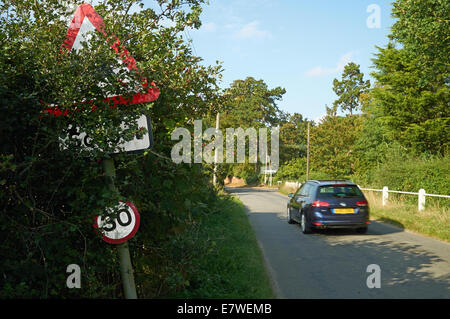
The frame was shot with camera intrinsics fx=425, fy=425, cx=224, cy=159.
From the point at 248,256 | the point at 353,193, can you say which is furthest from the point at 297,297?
the point at 353,193

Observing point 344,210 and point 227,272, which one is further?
point 344,210

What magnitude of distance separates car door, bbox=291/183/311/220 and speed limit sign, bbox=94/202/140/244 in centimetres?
1036

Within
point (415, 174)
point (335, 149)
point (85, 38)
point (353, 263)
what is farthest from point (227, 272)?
point (335, 149)

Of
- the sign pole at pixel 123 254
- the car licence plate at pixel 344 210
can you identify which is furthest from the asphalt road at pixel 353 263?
the sign pole at pixel 123 254

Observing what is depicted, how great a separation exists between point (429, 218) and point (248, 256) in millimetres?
8324

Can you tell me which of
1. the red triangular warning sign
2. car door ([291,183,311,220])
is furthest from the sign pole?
car door ([291,183,311,220])

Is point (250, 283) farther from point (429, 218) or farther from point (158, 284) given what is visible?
point (429, 218)

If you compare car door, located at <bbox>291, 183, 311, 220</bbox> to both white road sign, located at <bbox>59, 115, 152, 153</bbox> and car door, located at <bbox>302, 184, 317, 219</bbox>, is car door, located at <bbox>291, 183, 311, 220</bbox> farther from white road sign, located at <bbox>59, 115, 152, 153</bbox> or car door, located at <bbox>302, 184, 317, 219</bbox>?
white road sign, located at <bbox>59, 115, 152, 153</bbox>

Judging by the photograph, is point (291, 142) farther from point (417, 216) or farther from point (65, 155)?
point (65, 155)

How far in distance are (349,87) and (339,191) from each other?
256 feet

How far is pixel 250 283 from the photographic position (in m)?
6.29

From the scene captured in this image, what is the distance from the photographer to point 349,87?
85.8 meters

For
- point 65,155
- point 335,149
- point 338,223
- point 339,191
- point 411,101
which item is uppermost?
point 411,101

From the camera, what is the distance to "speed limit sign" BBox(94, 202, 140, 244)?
3373mm
